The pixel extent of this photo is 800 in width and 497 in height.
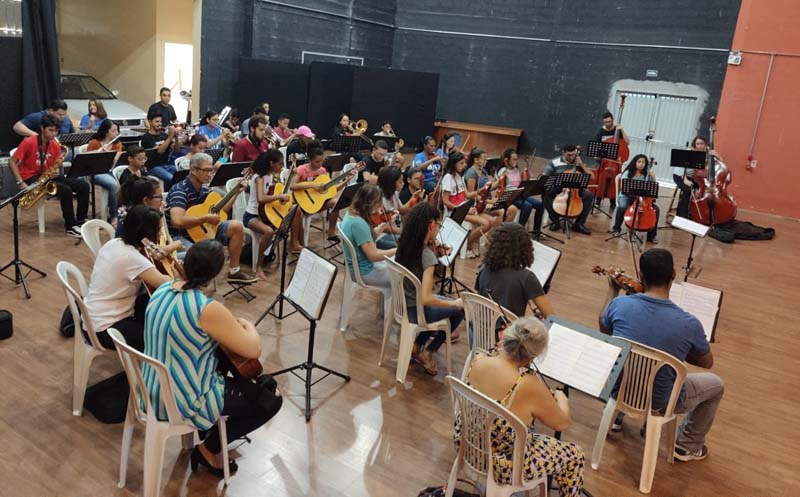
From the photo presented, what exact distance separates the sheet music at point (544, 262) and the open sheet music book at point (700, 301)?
88 centimetres

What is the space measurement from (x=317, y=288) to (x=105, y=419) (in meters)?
1.45

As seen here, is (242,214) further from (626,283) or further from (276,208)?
(626,283)

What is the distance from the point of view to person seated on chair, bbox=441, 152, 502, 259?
24.3 ft

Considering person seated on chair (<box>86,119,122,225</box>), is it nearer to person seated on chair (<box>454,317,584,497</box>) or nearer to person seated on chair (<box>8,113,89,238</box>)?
person seated on chair (<box>8,113,89,238</box>)

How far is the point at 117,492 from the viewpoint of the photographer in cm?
325

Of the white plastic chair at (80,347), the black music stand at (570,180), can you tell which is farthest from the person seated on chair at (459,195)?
the white plastic chair at (80,347)

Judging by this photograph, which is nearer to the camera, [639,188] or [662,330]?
[662,330]

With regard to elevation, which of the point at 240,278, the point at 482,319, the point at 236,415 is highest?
the point at 482,319

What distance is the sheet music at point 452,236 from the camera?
5.38 meters

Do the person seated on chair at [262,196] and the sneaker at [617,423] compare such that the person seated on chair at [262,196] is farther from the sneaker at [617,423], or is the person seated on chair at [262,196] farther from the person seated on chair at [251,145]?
the sneaker at [617,423]

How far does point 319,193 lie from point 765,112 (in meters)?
8.95

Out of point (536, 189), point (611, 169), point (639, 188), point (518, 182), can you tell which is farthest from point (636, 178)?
point (518, 182)

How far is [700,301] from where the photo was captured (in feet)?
13.7

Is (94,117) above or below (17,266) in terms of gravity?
above
